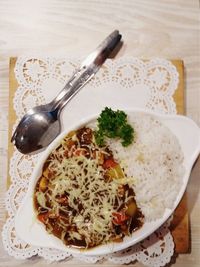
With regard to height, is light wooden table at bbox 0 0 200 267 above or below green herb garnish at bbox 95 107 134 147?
above

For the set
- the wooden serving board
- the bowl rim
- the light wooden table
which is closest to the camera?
the bowl rim

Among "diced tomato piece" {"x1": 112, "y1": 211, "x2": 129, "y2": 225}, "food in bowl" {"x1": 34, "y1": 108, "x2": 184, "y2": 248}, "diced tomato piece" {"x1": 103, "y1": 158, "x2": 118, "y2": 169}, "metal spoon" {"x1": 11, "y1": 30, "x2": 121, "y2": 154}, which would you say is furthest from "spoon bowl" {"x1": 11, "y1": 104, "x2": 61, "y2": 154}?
"diced tomato piece" {"x1": 112, "y1": 211, "x2": 129, "y2": 225}

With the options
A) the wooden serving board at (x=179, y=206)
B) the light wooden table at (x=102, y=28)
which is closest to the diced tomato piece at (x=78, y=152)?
the wooden serving board at (x=179, y=206)

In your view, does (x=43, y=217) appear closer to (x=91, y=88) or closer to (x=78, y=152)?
(x=78, y=152)

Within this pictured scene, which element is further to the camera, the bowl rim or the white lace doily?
the white lace doily

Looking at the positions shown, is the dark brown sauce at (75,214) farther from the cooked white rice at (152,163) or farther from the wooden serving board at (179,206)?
the wooden serving board at (179,206)

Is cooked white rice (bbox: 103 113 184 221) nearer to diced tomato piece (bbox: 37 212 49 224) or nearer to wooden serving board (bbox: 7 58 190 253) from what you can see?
wooden serving board (bbox: 7 58 190 253)

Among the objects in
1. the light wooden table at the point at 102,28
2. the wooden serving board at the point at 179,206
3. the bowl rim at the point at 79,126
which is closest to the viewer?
the bowl rim at the point at 79,126

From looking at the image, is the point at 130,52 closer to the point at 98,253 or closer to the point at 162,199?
the point at 162,199
